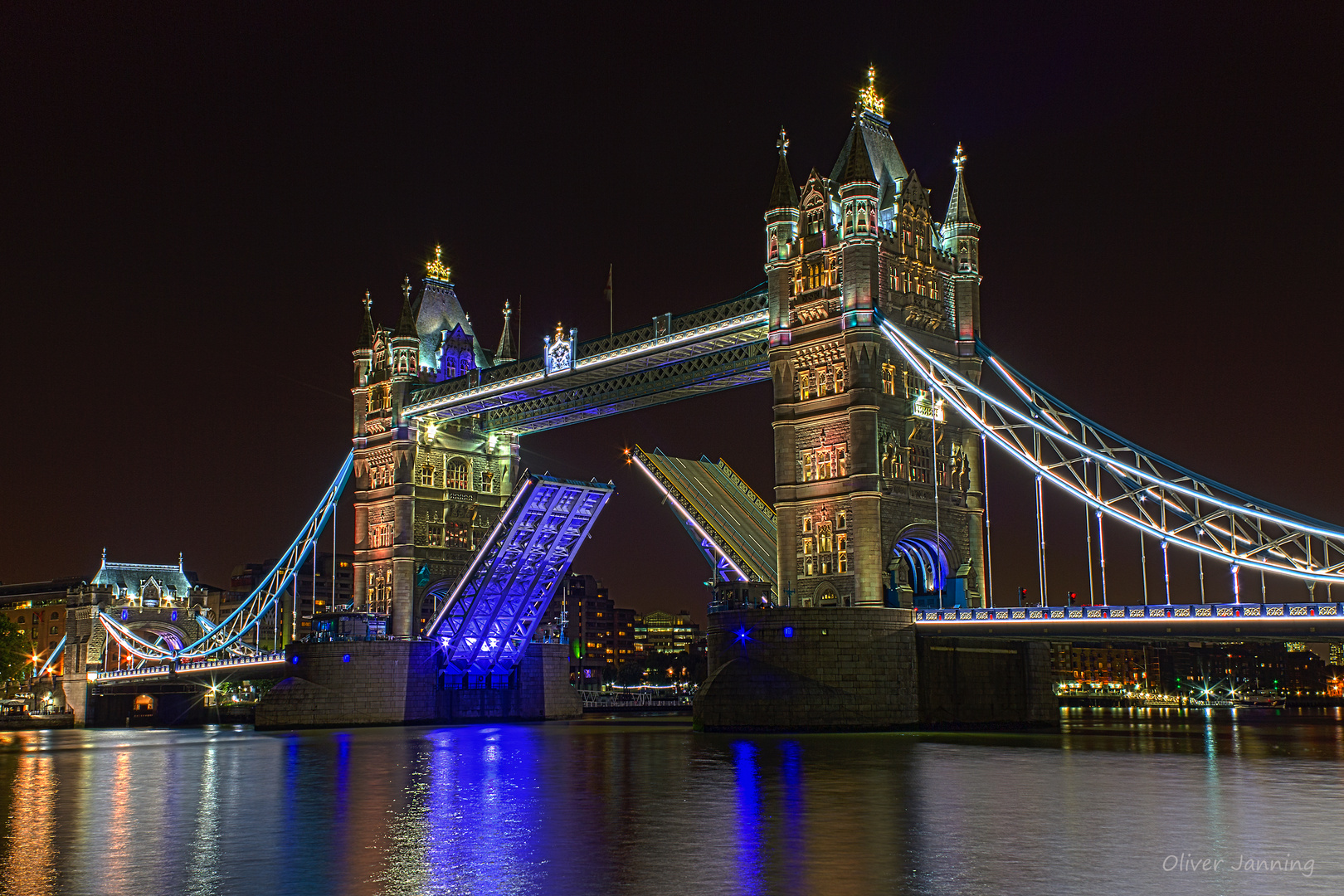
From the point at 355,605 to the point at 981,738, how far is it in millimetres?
38565

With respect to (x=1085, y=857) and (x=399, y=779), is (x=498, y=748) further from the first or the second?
(x=1085, y=857)

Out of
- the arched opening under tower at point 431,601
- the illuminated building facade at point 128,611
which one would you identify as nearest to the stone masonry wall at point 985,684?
the arched opening under tower at point 431,601

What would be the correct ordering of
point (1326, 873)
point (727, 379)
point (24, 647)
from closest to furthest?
point (1326, 873), point (727, 379), point (24, 647)

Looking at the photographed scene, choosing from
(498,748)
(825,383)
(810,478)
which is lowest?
(498,748)

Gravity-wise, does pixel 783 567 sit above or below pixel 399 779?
above

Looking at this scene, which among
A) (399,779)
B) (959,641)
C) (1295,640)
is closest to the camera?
(399,779)

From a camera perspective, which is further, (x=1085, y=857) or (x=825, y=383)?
(x=825, y=383)

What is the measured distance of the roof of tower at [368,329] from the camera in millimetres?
75562

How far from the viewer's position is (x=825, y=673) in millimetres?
45188

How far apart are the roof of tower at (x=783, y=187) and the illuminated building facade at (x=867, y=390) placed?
0.07 metres

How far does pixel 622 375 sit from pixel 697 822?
40.3 meters

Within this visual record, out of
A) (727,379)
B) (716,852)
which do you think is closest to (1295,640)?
(727,379)

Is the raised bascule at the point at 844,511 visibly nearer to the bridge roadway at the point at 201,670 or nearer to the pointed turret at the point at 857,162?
the pointed turret at the point at 857,162

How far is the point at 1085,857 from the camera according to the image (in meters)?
17.0
